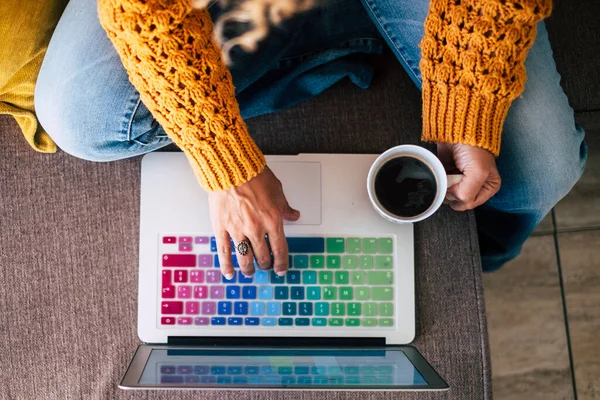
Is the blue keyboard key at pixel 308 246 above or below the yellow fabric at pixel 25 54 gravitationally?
below

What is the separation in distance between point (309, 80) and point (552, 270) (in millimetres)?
885

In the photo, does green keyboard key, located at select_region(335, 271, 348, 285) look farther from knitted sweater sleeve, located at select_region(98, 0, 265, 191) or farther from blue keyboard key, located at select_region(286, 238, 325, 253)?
knitted sweater sleeve, located at select_region(98, 0, 265, 191)

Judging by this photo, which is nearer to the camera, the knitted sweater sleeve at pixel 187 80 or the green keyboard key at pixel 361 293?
the knitted sweater sleeve at pixel 187 80

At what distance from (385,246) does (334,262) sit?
0.25 feet

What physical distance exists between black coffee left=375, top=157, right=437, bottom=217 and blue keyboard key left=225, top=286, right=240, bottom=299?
234 mm

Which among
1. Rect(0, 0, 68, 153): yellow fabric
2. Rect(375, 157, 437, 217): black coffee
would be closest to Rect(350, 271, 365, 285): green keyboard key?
Rect(375, 157, 437, 217): black coffee

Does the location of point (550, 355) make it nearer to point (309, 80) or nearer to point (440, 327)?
point (440, 327)

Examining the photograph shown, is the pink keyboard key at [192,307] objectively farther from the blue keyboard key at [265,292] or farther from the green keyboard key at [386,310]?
the green keyboard key at [386,310]

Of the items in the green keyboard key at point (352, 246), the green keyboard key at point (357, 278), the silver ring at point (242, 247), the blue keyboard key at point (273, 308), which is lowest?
the green keyboard key at point (357, 278)

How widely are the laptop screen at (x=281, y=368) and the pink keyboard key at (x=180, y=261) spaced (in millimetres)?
116

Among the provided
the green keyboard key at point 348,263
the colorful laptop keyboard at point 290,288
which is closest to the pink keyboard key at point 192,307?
the colorful laptop keyboard at point 290,288

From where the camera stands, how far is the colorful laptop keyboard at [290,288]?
758 millimetres

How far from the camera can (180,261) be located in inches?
30.0

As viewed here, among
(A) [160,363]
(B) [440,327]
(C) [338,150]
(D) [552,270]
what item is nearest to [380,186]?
(C) [338,150]
